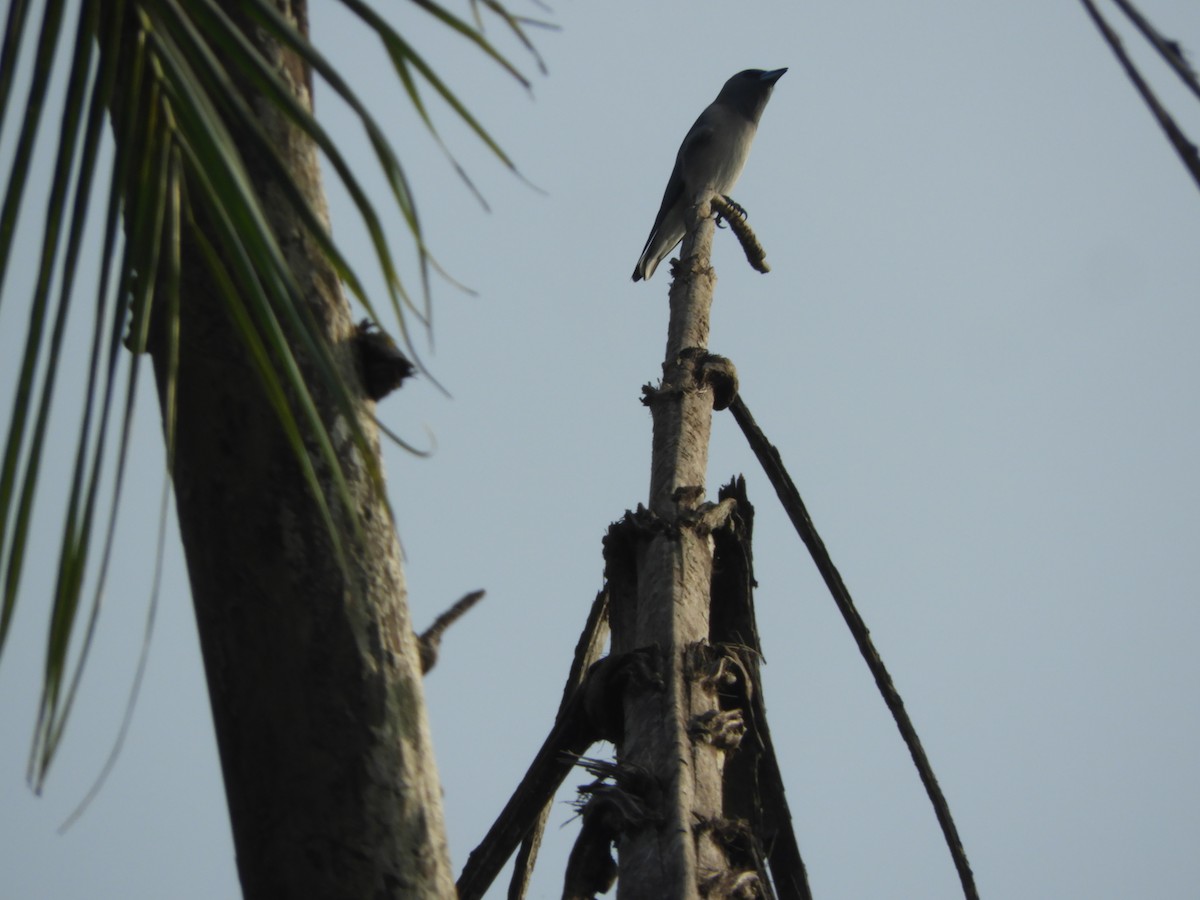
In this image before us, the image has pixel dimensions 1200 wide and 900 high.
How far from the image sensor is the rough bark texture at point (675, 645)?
73.5 inches

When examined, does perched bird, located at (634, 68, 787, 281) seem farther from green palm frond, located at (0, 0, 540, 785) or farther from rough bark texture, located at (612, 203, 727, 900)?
green palm frond, located at (0, 0, 540, 785)

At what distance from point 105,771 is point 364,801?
0.27 metres

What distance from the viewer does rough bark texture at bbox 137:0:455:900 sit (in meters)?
1.12

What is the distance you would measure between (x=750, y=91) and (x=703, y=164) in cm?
107

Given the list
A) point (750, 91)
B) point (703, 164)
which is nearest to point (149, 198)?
point (703, 164)

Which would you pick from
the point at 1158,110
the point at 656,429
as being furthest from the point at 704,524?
the point at 1158,110

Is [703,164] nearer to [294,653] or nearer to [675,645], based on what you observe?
[675,645]

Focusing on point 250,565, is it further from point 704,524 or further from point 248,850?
point 704,524

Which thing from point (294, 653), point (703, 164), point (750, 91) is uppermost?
point (750, 91)

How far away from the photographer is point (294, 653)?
3.77 feet

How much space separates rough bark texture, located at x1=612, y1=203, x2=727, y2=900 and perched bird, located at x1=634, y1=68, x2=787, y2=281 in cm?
436

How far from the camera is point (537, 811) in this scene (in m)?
2.24

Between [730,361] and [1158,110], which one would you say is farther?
[730,361]

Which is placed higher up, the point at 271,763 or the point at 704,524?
the point at 704,524
